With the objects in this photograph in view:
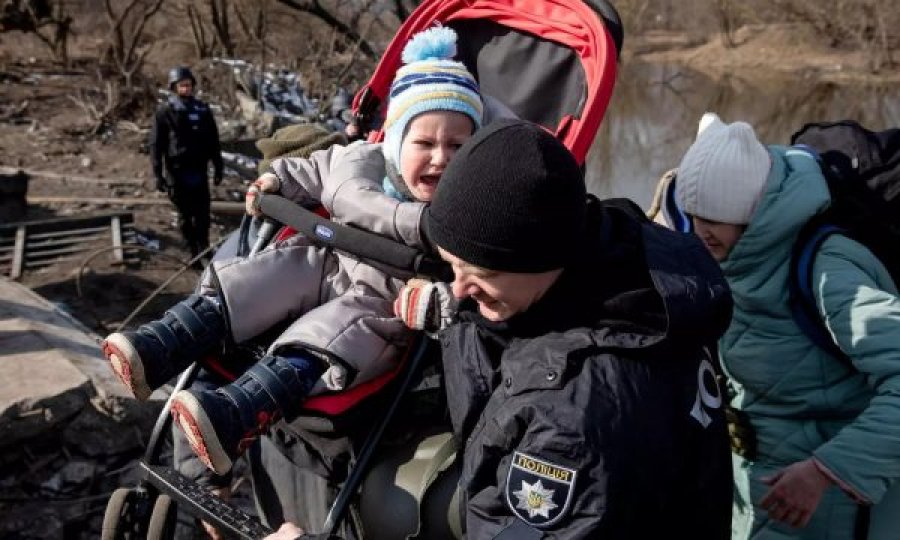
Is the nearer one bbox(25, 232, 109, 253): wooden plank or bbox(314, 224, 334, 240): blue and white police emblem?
bbox(314, 224, 334, 240): blue and white police emblem

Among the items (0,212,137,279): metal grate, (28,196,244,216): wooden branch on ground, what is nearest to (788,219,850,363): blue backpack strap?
(0,212,137,279): metal grate

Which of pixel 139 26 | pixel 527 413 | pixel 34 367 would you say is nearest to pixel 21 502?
pixel 34 367

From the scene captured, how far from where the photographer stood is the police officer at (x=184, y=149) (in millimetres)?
7270

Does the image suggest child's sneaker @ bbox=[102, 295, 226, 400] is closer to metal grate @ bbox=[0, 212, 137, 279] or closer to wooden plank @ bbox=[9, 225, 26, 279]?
metal grate @ bbox=[0, 212, 137, 279]

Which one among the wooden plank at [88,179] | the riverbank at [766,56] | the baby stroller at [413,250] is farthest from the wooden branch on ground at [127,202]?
the riverbank at [766,56]

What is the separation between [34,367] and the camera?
3.58 meters

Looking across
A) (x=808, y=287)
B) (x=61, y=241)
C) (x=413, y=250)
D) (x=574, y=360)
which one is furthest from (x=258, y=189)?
(x=61, y=241)

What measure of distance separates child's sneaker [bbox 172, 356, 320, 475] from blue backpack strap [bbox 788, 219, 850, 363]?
1.03 meters

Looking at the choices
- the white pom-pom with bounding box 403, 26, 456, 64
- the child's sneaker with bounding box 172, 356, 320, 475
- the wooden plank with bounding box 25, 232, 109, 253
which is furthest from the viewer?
the wooden plank with bounding box 25, 232, 109, 253

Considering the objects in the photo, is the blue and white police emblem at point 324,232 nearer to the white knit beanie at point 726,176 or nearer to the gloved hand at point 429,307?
the gloved hand at point 429,307

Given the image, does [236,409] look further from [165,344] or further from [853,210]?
[853,210]

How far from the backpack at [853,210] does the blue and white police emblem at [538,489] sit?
89 centimetres

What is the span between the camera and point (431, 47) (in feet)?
7.14

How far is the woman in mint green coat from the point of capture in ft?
5.43
